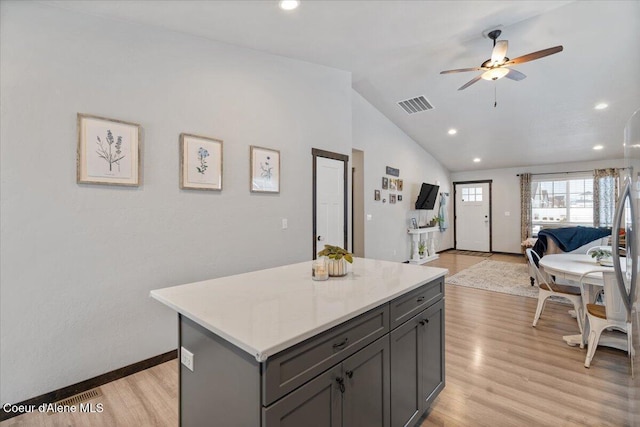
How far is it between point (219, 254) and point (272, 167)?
1103 millimetres

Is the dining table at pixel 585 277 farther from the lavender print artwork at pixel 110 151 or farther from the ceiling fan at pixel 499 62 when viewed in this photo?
the lavender print artwork at pixel 110 151

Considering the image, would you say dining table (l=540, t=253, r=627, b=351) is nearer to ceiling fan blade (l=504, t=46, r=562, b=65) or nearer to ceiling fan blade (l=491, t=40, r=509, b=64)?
ceiling fan blade (l=504, t=46, r=562, b=65)

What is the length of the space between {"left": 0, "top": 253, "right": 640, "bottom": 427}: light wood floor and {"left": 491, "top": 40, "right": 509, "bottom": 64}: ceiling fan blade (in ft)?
9.72

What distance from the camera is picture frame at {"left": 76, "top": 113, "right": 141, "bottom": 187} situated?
212 centimetres

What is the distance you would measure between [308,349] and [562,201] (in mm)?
9135

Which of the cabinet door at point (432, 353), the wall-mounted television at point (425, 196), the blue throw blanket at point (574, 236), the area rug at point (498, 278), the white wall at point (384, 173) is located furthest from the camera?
the wall-mounted television at point (425, 196)

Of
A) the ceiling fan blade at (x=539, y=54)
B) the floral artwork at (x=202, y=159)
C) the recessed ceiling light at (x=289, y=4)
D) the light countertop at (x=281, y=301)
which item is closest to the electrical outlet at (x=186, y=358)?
the light countertop at (x=281, y=301)

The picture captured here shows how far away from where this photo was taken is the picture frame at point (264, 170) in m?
3.11

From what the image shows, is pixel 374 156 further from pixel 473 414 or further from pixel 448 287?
pixel 473 414

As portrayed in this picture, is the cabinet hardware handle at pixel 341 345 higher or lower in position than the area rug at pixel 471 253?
higher

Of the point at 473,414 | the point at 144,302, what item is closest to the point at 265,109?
the point at 144,302

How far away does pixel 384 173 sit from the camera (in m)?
6.05

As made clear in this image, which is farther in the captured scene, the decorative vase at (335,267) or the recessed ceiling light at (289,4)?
the recessed ceiling light at (289,4)

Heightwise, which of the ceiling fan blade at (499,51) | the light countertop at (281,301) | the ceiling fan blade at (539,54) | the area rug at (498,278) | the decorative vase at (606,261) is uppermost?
the ceiling fan blade at (499,51)
